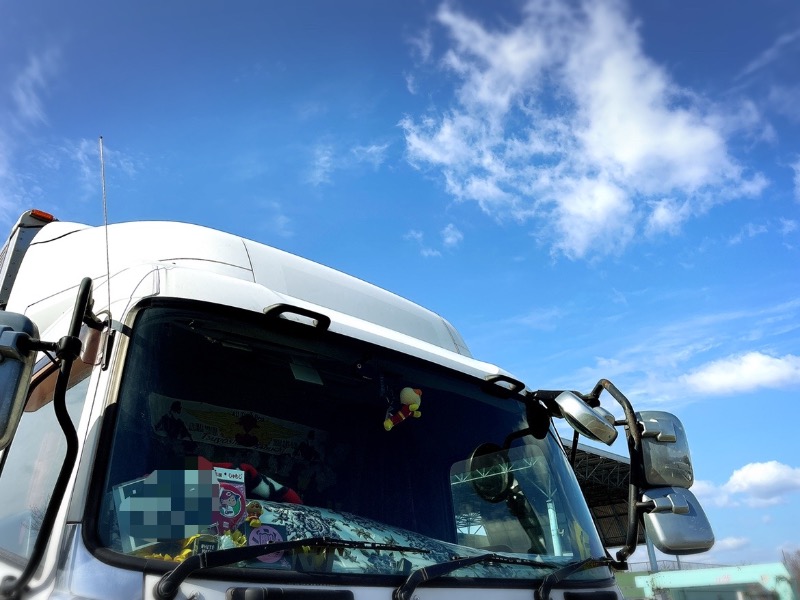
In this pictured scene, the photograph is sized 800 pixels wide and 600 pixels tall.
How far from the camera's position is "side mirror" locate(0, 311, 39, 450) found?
194cm

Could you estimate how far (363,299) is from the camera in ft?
12.5

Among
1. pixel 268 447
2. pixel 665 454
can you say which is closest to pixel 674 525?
pixel 665 454

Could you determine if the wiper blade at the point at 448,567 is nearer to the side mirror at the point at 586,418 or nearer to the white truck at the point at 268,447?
the white truck at the point at 268,447

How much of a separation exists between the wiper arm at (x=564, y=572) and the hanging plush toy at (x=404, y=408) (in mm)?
858

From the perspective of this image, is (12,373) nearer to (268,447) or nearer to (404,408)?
(268,447)

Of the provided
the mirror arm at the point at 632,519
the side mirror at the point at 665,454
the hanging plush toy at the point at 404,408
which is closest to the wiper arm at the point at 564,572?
the mirror arm at the point at 632,519

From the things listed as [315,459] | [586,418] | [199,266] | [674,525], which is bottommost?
→ [674,525]

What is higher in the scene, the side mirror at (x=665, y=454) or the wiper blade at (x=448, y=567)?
the side mirror at (x=665, y=454)

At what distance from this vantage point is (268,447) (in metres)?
2.87

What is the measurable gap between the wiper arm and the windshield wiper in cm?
64

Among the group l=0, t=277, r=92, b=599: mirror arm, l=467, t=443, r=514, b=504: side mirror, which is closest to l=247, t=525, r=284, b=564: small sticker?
l=0, t=277, r=92, b=599: mirror arm

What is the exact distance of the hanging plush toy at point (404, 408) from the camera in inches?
124

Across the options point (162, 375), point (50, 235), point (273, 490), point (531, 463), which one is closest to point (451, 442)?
point (531, 463)

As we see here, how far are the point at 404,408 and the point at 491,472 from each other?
54 centimetres
